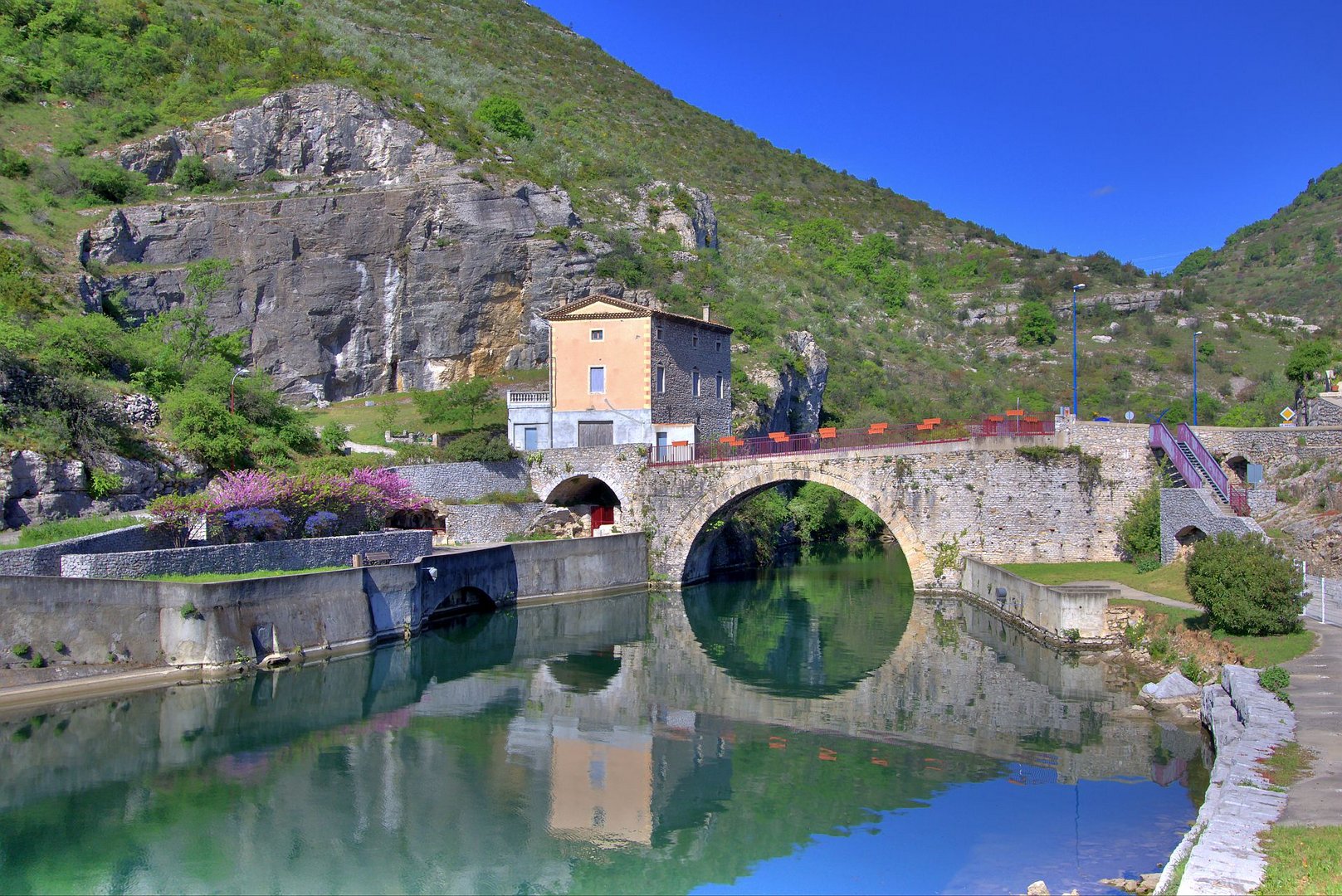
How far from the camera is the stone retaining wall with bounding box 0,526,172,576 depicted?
2262 cm

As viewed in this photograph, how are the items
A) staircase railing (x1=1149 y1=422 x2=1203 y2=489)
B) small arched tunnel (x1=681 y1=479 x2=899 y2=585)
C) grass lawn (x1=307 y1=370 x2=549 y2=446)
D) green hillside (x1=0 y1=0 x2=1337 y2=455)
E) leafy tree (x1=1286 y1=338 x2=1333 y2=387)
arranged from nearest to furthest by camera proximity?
staircase railing (x1=1149 y1=422 x2=1203 y2=489), small arched tunnel (x1=681 y1=479 x2=899 y2=585), leafy tree (x1=1286 y1=338 x2=1333 y2=387), grass lawn (x1=307 y1=370 x2=549 y2=446), green hillside (x1=0 y1=0 x2=1337 y2=455)

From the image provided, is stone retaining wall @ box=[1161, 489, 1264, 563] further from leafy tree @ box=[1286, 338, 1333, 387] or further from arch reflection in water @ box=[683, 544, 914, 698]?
leafy tree @ box=[1286, 338, 1333, 387]

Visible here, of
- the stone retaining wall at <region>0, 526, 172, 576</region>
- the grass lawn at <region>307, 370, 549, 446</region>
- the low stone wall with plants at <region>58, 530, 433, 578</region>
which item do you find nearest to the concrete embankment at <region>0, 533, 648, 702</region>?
the low stone wall with plants at <region>58, 530, 433, 578</region>

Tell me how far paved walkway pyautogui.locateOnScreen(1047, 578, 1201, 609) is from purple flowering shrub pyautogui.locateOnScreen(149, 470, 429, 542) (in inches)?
826

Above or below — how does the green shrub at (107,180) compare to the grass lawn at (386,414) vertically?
above

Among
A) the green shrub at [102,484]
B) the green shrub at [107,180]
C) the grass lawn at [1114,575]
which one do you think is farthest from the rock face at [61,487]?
the green shrub at [107,180]

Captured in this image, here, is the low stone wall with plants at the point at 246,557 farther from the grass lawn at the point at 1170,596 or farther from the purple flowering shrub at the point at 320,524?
the grass lawn at the point at 1170,596

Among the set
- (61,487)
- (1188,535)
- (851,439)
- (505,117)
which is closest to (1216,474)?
(1188,535)

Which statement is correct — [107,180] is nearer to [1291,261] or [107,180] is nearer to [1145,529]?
[1145,529]

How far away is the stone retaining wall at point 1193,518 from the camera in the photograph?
25.5m

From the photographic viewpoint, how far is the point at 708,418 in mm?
46844

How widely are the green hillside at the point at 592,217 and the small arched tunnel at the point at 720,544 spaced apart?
7.22m

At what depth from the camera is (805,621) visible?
35000mm

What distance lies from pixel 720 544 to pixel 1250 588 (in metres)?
27.8
